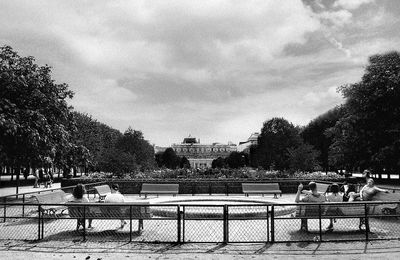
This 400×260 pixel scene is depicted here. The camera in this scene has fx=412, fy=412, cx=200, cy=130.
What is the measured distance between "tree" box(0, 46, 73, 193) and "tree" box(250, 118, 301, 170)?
118 feet

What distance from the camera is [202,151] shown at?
610ft

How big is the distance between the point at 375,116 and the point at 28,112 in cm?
2431

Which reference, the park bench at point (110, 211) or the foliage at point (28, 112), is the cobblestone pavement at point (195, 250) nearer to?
the park bench at point (110, 211)

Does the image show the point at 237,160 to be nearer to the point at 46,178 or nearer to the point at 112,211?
the point at 46,178

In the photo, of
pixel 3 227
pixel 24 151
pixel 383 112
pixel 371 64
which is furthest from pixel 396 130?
pixel 3 227

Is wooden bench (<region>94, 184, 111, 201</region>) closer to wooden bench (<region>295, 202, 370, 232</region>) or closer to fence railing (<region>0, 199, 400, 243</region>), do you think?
fence railing (<region>0, 199, 400, 243</region>)

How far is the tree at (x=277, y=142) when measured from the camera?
56.2 meters

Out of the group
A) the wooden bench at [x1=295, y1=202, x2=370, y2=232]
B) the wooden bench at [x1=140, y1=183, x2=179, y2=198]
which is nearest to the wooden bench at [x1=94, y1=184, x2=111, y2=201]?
the wooden bench at [x1=140, y1=183, x2=179, y2=198]

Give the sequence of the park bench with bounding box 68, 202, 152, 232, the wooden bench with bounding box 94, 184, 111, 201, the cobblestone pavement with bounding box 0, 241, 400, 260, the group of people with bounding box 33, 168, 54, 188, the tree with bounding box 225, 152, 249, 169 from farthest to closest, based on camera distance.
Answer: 1. the tree with bounding box 225, 152, 249, 169
2. the group of people with bounding box 33, 168, 54, 188
3. the wooden bench with bounding box 94, 184, 111, 201
4. the park bench with bounding box 68, 202, 152, 232
5. the cobblestone pavement with bounding box 0, 241, 400, 260

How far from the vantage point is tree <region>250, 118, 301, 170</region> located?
184 feet

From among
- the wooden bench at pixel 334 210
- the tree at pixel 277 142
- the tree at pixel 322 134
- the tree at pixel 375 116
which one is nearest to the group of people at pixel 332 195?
the wooden bench at pixel 334 210

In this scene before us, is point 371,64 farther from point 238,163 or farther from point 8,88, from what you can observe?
point 238,163

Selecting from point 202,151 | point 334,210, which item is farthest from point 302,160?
point 202,151

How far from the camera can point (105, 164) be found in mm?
34156
